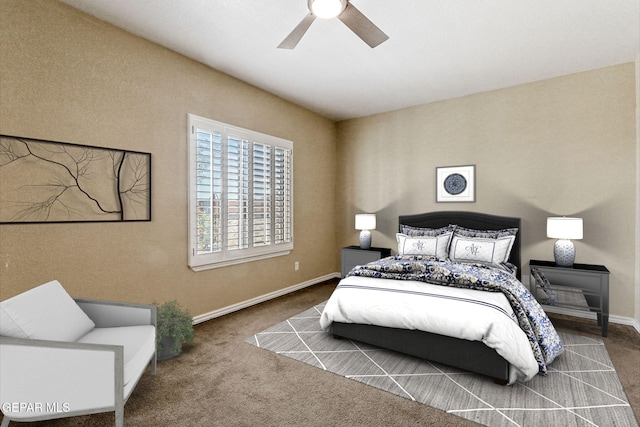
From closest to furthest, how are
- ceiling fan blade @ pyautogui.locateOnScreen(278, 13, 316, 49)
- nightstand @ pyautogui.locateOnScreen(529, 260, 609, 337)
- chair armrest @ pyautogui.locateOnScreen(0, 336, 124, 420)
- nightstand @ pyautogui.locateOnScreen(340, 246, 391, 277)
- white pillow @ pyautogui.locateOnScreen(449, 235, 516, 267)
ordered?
chair armrest @ pyautogui.locateOnScreen(0, 336, 124, 420) → ceiling fan blade @ pyautogui.locateOnScreen(278, 13, 316, 49) → nightstand @ pyautogui.locateOnScreen(529, 260, 609, 337) → white pillow @ pyautogui.locateOnScreen(449, 235, 516, 267) → nightstand @ pyautogui.locateOnScreen(340, 246, 391, 277)

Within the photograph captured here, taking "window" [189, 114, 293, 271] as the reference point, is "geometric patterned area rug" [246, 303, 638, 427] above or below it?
below

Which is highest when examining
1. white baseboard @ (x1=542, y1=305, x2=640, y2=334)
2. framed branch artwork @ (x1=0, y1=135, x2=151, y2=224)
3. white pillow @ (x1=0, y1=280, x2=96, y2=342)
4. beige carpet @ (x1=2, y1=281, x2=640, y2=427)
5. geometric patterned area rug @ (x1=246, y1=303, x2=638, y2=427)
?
framed branch artwork @ (x1=0, y1=135, x2=151, y2=224)

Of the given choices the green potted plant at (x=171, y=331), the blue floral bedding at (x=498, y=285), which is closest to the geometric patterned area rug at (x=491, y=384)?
the blue floral bedding at (x=498, y=285)

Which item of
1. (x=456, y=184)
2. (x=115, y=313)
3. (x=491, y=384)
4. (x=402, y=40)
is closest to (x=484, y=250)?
(x=456, y=184)

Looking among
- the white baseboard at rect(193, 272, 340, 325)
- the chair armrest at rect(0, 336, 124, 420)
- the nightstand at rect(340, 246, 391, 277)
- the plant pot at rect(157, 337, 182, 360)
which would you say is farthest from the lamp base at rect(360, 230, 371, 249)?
the chair armrest at rect(0, 336, 124, 420)

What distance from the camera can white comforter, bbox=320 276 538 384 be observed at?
2.12m

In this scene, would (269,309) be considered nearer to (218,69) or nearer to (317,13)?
(218,69)

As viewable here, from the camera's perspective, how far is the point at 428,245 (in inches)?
153

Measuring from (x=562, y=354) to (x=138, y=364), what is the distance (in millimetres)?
3259

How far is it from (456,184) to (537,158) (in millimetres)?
979

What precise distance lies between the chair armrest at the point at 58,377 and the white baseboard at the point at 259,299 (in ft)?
5.83

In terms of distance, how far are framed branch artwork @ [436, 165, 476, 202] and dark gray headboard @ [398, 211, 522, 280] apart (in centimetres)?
24

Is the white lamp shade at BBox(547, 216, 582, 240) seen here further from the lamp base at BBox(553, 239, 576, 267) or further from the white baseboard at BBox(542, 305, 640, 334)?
the white baseboard at BBox(542, 305, 640, 334)

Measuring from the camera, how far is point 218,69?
3535 mm
